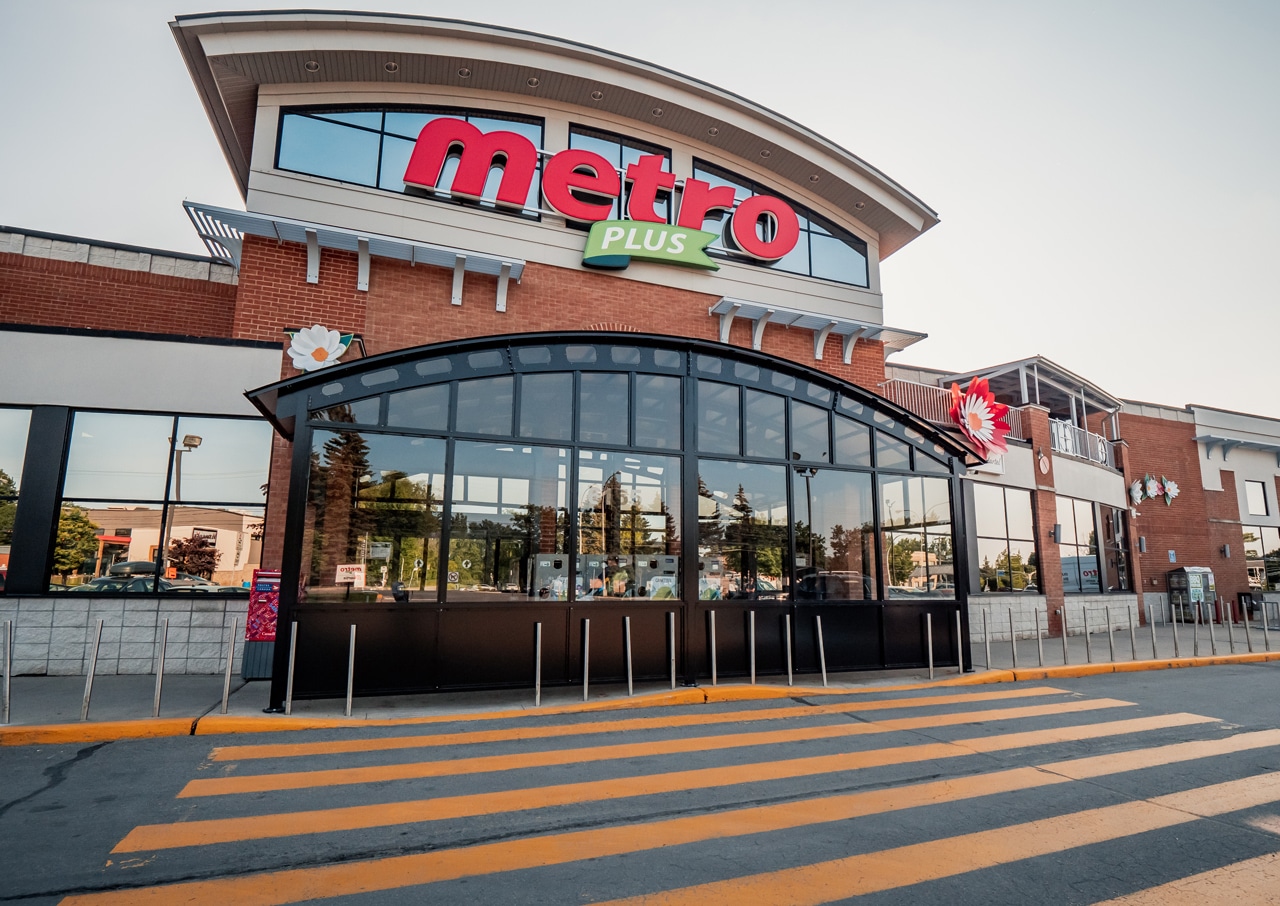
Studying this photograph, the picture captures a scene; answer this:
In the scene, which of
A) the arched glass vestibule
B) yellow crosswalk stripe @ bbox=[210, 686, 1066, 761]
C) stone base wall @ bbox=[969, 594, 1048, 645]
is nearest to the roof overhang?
the arched glass vestibule

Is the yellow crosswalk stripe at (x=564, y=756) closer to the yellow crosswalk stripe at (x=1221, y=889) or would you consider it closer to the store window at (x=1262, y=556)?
the yellow crosswalk stripe at (x=1221, y=889)

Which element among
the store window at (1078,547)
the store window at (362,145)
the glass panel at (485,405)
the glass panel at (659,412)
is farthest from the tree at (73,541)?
the store window at (1078,547)

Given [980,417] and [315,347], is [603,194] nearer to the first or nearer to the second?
[315,347]

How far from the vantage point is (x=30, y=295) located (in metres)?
13.7

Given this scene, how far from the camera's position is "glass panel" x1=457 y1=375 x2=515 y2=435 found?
9.24m

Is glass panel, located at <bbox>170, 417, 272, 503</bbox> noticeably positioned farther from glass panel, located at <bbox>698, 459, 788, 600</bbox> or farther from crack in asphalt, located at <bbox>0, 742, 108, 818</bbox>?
glass panel, located at <bbox>698, 459, 788, 600</bbox>

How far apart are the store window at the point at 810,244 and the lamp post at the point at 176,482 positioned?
10.8 meters

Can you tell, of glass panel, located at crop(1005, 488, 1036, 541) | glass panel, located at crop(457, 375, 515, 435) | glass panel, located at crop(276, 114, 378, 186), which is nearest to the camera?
glass panel, located at crop(457, 375, 515, 435)

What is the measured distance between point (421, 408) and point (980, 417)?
14650 mm

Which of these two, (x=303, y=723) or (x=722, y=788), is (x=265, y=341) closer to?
(x=303, y=723)

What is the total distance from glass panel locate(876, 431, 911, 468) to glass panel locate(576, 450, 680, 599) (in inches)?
147

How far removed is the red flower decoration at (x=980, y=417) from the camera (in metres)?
17.8

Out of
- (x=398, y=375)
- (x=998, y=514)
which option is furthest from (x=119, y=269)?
(x=998, y=514)

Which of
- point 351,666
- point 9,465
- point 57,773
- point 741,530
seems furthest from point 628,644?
point 9,465
